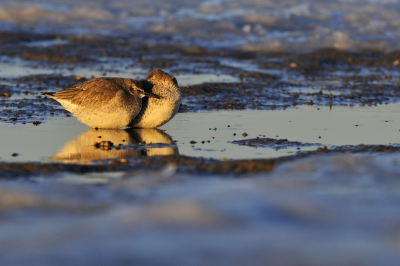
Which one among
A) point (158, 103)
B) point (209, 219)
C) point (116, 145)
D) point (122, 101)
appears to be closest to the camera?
point (209, 219)

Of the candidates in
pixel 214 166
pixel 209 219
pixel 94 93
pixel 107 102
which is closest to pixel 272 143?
pixel 214 166

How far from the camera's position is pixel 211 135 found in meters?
10.0

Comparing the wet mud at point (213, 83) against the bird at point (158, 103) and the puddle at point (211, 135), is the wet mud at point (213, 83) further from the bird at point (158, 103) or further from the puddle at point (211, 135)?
the bird at point (158, 103)

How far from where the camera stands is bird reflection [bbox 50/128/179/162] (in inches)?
336

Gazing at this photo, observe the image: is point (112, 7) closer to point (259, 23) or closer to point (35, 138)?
point (259, 23)

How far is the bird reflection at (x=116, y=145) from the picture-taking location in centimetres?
853

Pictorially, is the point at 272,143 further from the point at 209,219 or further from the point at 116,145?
the point at 209,219

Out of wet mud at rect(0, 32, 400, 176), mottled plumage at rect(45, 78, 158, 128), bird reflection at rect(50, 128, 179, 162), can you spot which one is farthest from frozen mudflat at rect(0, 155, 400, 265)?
mottled plumage at rect(45, 78, 158, 128)

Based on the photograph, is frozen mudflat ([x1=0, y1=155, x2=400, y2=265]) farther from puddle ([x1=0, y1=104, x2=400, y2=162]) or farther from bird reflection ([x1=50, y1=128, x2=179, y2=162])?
puddle ([x1=0, y1=104, x2=400, y2=162])

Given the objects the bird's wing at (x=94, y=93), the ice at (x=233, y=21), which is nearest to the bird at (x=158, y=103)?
the bird's wing at (x=94, y=93)

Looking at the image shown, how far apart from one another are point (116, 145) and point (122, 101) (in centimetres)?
98

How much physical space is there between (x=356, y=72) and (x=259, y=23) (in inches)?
328

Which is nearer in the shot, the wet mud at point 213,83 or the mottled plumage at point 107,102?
the wet mud at point 213,83

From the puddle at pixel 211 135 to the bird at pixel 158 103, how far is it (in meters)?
0.15
